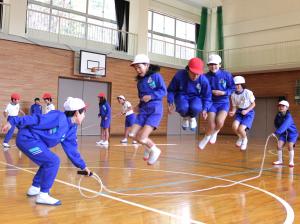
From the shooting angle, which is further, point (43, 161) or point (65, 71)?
point (65, 71)

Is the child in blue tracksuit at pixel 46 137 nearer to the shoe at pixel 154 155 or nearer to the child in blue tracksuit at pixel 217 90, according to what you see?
the shoe at pixel 154 155

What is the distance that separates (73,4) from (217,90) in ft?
42.1

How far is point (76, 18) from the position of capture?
1738 cm

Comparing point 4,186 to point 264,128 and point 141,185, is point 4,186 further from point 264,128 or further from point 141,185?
point 264,128

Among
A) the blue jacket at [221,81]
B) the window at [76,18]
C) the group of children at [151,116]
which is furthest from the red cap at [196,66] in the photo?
the window at [76,18]

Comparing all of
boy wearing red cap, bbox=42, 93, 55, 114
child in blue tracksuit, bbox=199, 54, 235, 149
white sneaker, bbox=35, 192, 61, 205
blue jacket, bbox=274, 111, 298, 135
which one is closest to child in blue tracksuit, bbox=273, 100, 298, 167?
blue jacket, bbox=274, 111, 298, 135

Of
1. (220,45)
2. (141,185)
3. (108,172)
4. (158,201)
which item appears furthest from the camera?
(220,45)

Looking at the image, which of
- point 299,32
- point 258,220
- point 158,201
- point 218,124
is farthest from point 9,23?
point 299,32

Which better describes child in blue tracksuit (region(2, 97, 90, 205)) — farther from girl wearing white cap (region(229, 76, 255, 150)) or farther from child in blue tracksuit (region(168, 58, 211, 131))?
girl wearing white cap (region(229, 76, 255, 150))

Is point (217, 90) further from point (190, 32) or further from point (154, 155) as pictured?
point (190, 32)

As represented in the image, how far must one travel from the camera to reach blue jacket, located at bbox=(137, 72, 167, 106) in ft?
18.3

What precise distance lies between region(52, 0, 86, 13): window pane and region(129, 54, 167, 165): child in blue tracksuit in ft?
41.4

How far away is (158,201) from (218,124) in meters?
2.54

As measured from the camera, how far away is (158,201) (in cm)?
483
